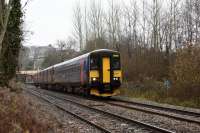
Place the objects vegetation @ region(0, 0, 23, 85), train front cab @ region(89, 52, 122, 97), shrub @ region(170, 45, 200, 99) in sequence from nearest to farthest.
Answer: shrub @ region(170, 45, 200, 99), train front cab @ region(89, 52, 122, 97), vegetation @ region(0, 0, 23, 85)

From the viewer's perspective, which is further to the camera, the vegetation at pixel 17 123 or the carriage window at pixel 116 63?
the carriage window at pixel 116 63

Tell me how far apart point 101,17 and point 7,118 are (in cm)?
5626

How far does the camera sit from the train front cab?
85.3 ft

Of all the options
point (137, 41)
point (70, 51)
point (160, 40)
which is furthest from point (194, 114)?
point (70, 51)

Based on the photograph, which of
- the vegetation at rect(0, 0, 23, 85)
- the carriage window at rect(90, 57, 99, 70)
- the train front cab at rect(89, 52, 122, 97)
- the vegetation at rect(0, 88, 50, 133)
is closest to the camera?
the vegetation at rect(0, 88, 50, 133)

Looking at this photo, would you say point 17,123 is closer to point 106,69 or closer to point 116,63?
point 106,69

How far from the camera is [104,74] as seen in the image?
26.3 metres

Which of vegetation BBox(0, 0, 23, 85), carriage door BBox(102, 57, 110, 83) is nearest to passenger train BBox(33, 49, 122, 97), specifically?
carriage door BBox(102, 57, 110, 83)

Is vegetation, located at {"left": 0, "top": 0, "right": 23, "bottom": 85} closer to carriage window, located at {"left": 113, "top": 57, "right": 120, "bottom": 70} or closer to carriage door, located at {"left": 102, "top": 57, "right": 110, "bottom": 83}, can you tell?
carriage door, located at {"left": 102, "top": 57, "right": 110, "bottom": 83}

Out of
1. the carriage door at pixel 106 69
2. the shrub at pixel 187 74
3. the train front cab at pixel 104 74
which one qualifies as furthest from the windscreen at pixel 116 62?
the shrub at pixel 187 74

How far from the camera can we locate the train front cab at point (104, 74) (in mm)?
25984

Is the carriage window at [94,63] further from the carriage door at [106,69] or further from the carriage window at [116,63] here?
the carriage window at [116,63]

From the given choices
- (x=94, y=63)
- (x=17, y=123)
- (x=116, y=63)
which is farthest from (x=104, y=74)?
(x=17, y=123)

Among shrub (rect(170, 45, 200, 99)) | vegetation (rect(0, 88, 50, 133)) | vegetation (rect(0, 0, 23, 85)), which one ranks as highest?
vegetation (rect(0, 0, 23, 85))
